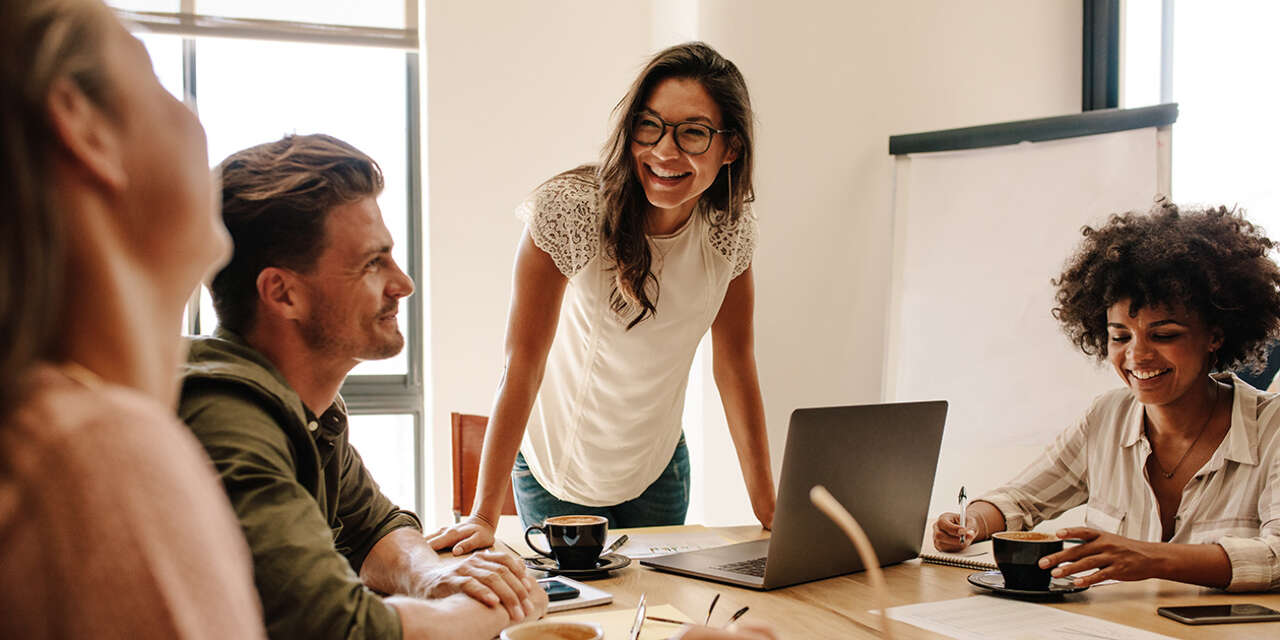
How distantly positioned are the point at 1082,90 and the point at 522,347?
2585mm

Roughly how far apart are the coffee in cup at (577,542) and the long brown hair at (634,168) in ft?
1.94

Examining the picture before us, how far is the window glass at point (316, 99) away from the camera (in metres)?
3.91

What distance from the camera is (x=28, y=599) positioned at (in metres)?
0.35

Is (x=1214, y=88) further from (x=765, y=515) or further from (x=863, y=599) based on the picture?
(x=863, y=599)

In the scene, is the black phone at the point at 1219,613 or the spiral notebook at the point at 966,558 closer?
the black phone at the point at 1219,613

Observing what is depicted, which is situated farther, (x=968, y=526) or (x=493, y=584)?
(x=968, y=526)

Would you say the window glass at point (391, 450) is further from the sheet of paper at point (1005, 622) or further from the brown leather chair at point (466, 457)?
the sheet of paper at point (1005, 622)

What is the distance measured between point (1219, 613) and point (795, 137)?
7.54ft

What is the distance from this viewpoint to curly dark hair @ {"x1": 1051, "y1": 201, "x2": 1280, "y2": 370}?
1811mm

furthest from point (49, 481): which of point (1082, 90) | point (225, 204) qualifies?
point (1082, 90)

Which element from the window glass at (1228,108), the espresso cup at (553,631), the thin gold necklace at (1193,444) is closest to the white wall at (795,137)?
the window glass at (1228,108)

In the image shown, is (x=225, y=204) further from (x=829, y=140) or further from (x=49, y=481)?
(x=829, y=140)

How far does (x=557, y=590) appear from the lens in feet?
4.41

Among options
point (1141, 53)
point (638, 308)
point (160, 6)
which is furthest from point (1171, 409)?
point (160, 6)
